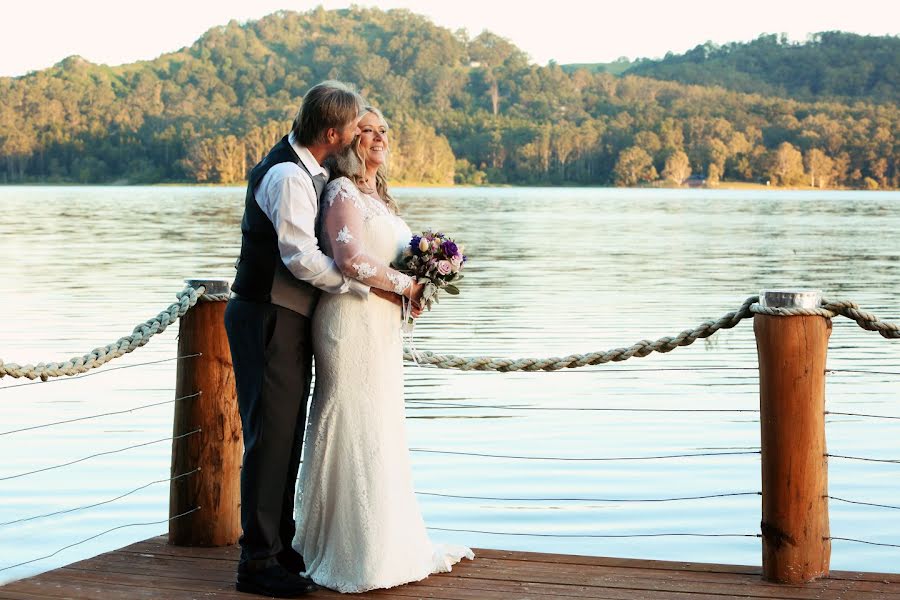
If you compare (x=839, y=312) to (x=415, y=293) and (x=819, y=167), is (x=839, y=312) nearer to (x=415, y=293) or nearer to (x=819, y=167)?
(x=415, y=293)

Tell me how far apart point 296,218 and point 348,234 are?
0.22 metres

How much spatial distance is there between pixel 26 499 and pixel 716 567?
19.2 feet

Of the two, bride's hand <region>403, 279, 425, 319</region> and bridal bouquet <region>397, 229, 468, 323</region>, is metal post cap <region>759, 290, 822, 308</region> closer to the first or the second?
bridal bouquet <region>397, 229, 468, 323</region>

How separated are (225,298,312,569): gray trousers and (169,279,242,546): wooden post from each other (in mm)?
666

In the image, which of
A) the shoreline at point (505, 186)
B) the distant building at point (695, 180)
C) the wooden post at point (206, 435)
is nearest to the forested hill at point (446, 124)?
the distant building at point (695, 180)

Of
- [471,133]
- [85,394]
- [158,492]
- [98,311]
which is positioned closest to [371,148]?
[158,492]

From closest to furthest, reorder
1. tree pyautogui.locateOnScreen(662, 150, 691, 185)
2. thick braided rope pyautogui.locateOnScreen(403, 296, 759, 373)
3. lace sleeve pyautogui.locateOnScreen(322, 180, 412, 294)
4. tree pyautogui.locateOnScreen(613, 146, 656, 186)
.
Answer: lace sleeve pyautogui.locateOnScreen(322, 180, 412, 294) < thick braided rope pyautogui.locateOnScreen(403, 296, 759, 373) < tree pyautogui.locateOnScreen(662, 150, 691, 185) < tree pyautogui.locateOnScreen(613, 146, 656, 186)

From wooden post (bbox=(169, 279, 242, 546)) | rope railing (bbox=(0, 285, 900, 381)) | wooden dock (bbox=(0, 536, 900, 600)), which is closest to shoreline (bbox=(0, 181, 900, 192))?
wooden post (bbox=(169, 279, 242, 546))

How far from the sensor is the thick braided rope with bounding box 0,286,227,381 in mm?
4465

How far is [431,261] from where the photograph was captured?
453 cm

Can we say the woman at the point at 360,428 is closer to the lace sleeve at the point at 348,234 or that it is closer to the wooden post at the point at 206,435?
the lace sleeve at the point at 348,234

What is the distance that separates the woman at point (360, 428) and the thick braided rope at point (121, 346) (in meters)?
0.72

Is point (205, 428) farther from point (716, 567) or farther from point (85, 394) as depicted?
point (85, 394)

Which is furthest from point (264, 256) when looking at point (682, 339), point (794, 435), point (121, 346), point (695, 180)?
point (695, 180)
